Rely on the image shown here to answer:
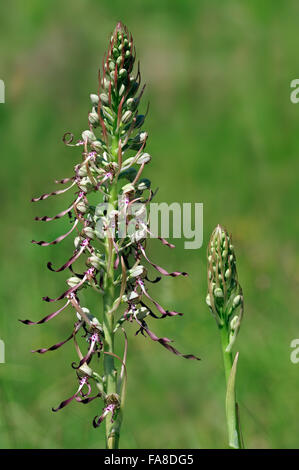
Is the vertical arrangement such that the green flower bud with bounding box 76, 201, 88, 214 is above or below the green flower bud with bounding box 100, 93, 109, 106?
below

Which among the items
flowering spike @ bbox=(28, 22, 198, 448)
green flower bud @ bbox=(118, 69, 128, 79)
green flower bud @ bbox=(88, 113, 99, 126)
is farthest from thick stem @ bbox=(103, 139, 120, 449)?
green flower bud @ bbox=(118, 69, 128, 79)

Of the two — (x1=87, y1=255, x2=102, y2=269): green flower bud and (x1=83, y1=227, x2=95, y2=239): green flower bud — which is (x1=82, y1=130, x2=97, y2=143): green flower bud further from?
(x1=87, y1=255, x2=102, y2=269): green flower bud

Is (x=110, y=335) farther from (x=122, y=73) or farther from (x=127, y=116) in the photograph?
(x=122, y=73)

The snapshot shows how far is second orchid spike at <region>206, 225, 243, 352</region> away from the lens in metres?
2.61

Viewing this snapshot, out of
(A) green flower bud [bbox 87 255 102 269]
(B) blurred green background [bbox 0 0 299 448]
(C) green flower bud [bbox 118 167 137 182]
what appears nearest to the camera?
(A) green flower bud [bbox 87 255 102 269]

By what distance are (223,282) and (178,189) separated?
277 inches

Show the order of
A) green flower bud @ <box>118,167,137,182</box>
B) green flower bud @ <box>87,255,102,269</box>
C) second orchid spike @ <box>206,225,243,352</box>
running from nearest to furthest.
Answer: green flower bud @ <box>87,255,102,269</box>, green flower bud @ <box>118,167,137,182</box>, second orchid spike @ <box>206,225,243,352</box>

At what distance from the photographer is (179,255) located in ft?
26.2

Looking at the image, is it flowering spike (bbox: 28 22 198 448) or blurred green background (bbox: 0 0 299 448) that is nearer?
flowering spike (bbox: 28 22 198 448)

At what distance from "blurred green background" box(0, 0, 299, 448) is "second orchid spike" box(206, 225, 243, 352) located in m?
1.64

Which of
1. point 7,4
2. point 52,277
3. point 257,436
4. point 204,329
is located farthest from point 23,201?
point 7,4

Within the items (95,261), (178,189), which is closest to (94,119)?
(95,261)

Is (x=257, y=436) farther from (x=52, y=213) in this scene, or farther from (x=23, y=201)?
(x=23, y=201)

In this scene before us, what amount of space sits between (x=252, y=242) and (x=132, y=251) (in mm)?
6203
